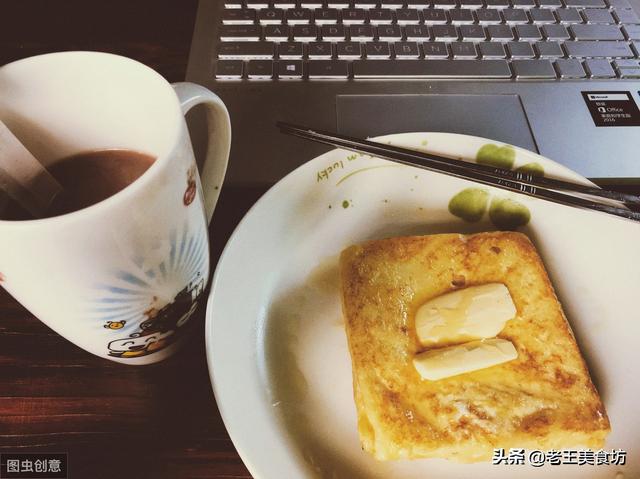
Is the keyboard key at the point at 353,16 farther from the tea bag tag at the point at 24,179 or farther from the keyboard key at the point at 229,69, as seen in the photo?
the tea bag tag at the point at 24,179

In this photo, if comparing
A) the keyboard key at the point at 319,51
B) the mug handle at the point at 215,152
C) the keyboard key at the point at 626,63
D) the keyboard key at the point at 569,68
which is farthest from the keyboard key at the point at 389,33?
the mug handle at the point at 215,152

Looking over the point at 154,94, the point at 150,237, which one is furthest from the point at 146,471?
the point at 154,94

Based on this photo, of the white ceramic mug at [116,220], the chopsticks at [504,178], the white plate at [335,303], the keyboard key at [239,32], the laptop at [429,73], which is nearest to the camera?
the white ceramic mug at [116,220]

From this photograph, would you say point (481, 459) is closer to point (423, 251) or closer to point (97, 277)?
point (423, 251)

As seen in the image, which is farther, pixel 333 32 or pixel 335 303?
pixel 333 32

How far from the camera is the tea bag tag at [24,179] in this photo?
0.41 metres

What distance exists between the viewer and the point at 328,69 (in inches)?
34.5

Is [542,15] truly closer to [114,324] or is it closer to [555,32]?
[555,32]

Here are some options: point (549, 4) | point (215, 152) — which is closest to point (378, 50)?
point (549, 4)

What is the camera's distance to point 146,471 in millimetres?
481

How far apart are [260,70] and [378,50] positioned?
9.0 inches

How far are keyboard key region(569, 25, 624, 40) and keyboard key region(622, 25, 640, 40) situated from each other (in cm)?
1

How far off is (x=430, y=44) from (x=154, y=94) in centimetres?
65

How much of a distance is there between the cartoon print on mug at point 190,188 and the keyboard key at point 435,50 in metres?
0.64
